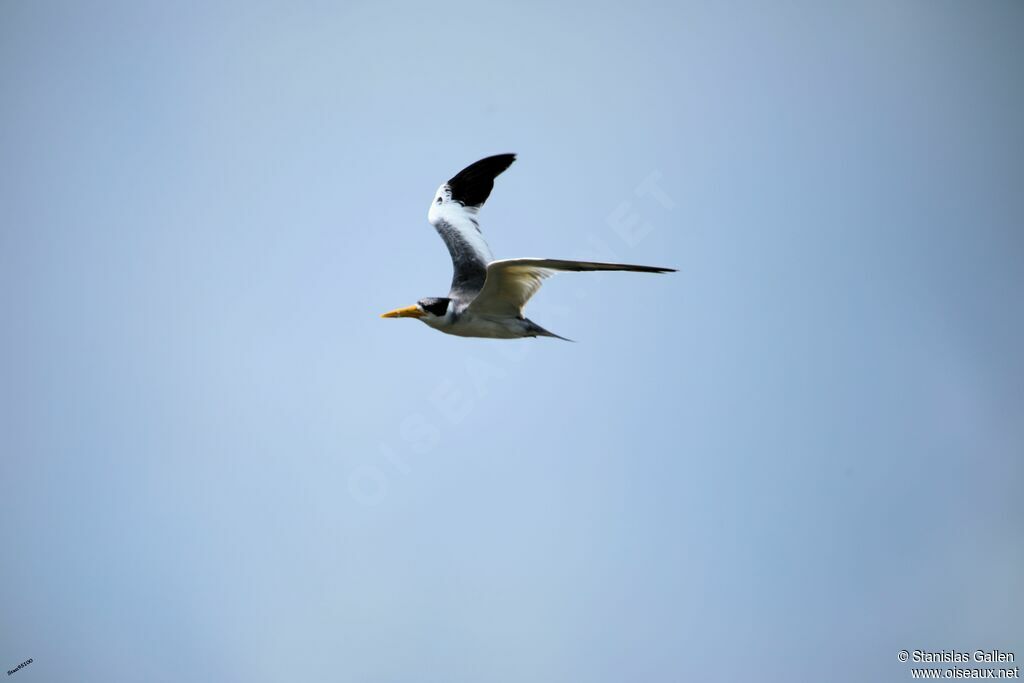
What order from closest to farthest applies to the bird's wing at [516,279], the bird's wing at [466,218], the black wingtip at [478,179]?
the bird's wing at [516,279] → the bird's wing at [466,218] → the black wingtip at [478,179]

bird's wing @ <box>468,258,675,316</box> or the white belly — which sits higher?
bird's wing @ <box>468,258,675,316</box>

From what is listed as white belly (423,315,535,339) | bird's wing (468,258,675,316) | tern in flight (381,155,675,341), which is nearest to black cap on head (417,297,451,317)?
tern in flight (381,155,675,341)

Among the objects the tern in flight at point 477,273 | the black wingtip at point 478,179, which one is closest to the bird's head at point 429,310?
the tern in flight at point 477,273

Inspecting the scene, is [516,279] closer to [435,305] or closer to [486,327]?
[486,327]

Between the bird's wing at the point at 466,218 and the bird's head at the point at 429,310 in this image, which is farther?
the bird's wing at the point at 466,218

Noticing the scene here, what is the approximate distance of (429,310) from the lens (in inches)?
591

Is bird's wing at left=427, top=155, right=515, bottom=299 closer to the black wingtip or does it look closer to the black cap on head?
the black wingtip

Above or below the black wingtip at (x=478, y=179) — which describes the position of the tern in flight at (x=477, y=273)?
below

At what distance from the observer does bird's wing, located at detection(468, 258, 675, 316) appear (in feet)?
40.8

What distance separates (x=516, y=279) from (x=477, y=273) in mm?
2928

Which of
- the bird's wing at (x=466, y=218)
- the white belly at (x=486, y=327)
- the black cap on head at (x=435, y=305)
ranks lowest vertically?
the white belly at (x=486, y=327)

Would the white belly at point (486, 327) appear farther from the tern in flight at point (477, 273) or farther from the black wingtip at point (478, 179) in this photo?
the black wingtip at point (478, 179)

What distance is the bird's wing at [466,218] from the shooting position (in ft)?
54.8

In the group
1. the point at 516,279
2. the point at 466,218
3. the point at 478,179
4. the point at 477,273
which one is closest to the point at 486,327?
the point at 516,279
